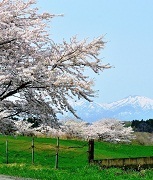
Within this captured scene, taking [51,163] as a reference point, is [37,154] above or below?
above

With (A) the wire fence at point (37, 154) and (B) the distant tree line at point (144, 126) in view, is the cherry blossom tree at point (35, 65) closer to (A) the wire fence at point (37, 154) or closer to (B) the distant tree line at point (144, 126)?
(A) the wire fence at point (37, 154)

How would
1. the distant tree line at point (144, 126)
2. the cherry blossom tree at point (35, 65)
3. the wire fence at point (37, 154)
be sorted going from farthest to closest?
the distant tree line at point (144, 126) < the wire fence at point (37, 154) < the cherry blossom tree at point (35, 65)

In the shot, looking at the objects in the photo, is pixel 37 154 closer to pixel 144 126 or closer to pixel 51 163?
pixel 51 163

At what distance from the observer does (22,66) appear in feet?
64.2

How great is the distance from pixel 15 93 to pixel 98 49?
4.23 meters

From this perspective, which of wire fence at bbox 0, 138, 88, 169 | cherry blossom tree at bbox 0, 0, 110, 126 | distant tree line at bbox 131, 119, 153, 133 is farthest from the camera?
distant tree line at bbox 131, 119, 153, 133

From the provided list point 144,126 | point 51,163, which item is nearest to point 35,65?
point 51,163

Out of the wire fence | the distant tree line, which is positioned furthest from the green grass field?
the distant tree line

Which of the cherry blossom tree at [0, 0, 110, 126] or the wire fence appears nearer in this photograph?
the cherry blossom tree at [0, 0, 110, 126]

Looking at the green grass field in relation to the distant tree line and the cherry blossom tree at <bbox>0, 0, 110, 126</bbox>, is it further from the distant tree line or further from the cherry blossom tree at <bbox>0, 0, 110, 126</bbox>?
the distant tree line

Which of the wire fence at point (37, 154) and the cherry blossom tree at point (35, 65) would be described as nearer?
the cherry blossom tree at point (35, 65)

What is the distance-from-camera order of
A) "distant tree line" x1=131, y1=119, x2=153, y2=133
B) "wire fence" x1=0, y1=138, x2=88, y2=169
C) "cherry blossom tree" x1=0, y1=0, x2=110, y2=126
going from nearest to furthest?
"cherry blossom tree" x1=0, y1=0, x2=110, y2=126
"wire fence" x1=0, y1=138, x2=88, y2=169
"distant tree line" x1=131, y1=119, x2=153, y2=133

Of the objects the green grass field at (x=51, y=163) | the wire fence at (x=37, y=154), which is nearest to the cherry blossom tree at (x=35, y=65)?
the green grass field at (x=51, y=163)

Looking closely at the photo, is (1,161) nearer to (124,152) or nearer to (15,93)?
(15,93)
